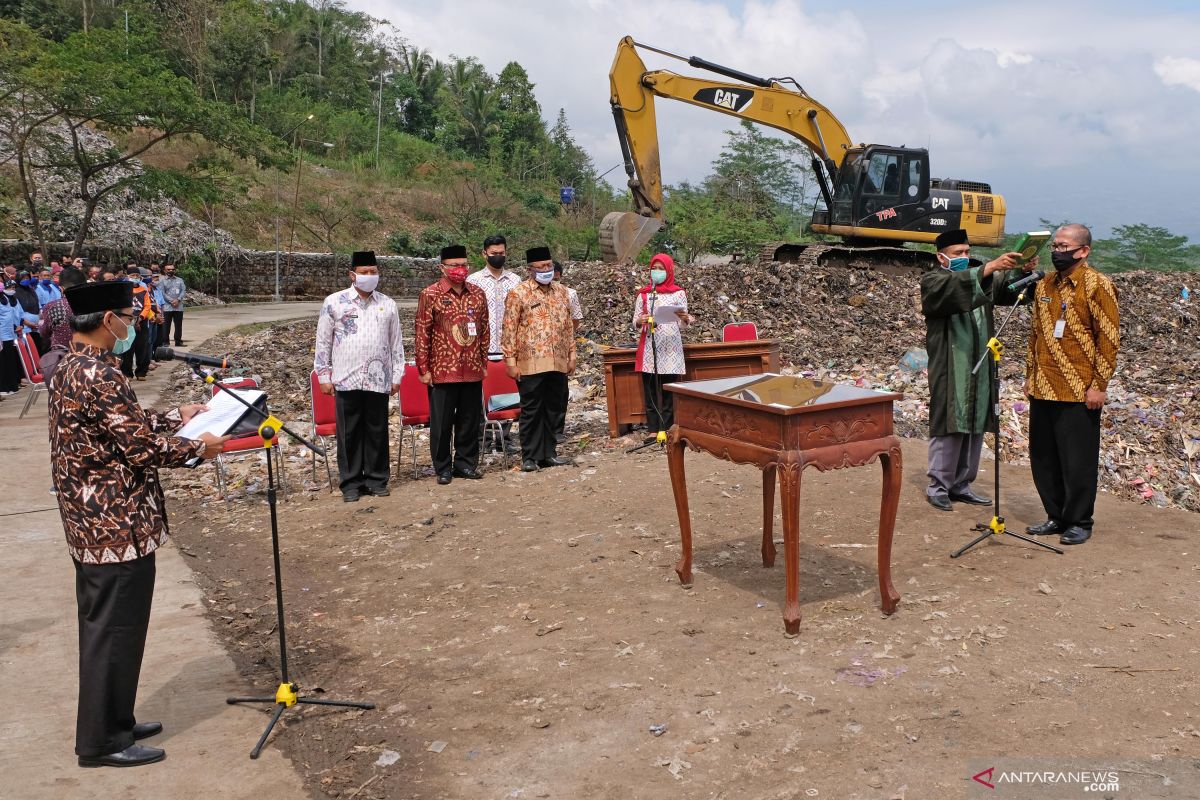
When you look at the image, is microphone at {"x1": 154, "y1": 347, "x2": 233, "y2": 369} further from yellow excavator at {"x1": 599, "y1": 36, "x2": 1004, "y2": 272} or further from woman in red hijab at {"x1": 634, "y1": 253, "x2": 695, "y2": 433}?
yellow excavator at {"x1": 599, "y1": 36, "x2": 1004, "y2": 272}

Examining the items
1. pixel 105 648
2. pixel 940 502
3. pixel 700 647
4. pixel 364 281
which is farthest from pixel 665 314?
pixel 105 648

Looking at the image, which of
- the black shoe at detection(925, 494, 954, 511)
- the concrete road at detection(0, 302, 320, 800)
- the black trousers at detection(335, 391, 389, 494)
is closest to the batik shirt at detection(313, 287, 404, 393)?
the black trousers at detection(335, 391, 389, 494)

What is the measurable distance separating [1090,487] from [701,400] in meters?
2.67

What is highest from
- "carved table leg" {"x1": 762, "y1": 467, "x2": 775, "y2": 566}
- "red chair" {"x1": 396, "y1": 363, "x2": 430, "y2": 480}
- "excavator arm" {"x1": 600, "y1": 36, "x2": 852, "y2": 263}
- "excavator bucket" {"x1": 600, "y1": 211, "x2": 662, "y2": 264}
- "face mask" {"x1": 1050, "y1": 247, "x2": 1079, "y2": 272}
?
"excavator arm" {"x1": 600, "y1": 36, "x2": 852, "y2": 263}

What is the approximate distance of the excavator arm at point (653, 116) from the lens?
15445 mm

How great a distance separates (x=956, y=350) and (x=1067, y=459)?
98 centimetres

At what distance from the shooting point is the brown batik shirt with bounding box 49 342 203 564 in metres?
3.37

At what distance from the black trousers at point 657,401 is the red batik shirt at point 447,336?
2039mm

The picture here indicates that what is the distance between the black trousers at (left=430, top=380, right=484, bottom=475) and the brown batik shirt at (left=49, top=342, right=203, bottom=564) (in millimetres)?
4059

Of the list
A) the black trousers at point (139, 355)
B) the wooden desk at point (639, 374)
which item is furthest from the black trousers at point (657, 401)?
the black trousers at point (139, 355)

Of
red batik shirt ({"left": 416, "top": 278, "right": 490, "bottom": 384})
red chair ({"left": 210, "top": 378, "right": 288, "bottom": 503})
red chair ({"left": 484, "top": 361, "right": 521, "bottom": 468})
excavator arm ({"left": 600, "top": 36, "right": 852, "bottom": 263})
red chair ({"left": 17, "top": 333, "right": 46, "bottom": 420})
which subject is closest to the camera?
red chair ({"left": 210, "top": 378, "right": 288, "bottom": 503})

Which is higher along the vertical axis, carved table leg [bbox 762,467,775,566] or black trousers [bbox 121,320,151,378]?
black trousers [bbox 121,320,151,378]

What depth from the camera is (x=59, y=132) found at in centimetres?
2491

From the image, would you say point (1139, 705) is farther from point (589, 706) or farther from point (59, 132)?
point (59, 132)
